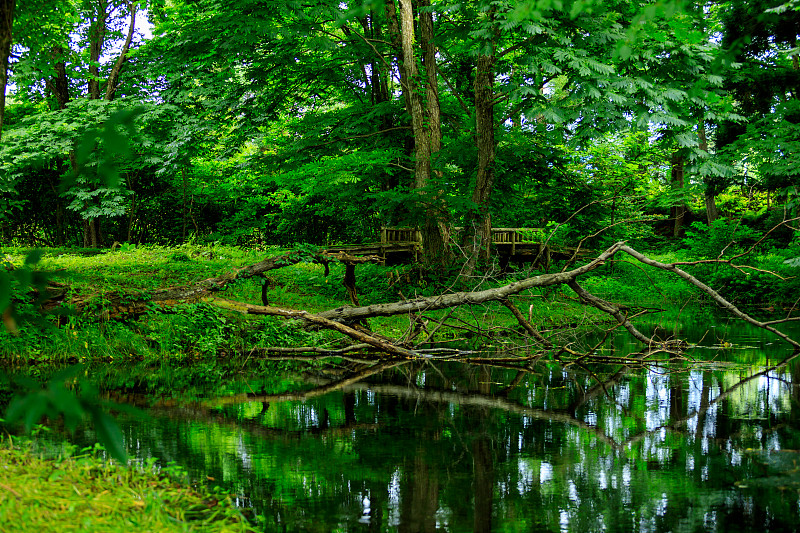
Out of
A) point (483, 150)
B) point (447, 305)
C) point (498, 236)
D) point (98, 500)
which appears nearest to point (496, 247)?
point (498, 236)

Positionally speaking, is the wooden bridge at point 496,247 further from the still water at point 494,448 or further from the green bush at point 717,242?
the still water at point 494,448

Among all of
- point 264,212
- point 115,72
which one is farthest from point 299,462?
point 264,212

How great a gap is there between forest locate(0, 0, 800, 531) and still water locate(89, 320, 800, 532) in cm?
3

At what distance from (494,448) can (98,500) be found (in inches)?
103

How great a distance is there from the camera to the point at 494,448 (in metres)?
4.64

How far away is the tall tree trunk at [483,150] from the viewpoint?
1317cm

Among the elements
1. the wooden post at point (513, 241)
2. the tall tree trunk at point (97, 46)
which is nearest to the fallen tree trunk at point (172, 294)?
the wooden post at point (513, 241)

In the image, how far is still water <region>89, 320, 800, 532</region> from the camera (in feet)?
11.1

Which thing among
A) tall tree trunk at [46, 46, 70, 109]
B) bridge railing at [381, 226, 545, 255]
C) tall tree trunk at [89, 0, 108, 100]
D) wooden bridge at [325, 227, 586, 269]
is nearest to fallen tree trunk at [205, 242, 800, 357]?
wooden bridge at [325, 227, 586, 269]

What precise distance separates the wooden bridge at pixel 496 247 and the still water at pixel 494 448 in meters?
7.79

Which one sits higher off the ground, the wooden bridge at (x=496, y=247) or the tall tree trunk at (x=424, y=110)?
the tall tree trunk at (x=424, y=110)

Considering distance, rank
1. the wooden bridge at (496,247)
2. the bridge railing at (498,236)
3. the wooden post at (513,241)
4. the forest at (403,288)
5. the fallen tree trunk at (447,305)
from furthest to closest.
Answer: the wooden post at (513,241) → the bridge railing at (498,236) → the wooden bridge at (496,247) → the fallen tree trunk at (447,305) → the forest at (403,288)

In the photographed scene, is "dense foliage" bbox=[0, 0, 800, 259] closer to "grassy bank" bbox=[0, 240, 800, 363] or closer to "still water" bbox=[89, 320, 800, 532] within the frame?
"grassy bank" bbox=[0, 240, 800, 363]

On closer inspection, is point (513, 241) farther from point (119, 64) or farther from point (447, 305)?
point (119, 64)
